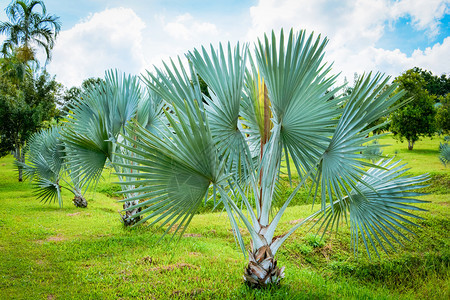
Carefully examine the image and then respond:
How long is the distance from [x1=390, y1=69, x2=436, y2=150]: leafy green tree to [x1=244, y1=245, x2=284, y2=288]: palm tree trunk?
24999mm

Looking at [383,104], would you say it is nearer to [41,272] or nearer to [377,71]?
[377,71]

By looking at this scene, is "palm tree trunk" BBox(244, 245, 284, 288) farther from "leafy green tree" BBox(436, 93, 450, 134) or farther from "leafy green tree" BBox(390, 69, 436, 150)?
"leafy green tree" BBox(436, 93, 450, 134)

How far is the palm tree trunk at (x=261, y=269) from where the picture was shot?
4047 mm

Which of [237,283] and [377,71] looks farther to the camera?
[237,283]

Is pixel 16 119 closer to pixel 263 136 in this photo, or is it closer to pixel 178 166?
pixel 263 136

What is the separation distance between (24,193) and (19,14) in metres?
16.2

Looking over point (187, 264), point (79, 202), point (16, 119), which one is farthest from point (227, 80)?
point (16, 119)

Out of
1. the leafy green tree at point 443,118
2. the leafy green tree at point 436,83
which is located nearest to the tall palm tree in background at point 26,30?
the leafy green tree at point 443,118

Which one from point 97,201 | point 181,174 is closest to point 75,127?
point 181,174

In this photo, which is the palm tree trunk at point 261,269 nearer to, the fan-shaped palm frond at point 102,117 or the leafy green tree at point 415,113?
the fan-shaped palm frond at point 102,117

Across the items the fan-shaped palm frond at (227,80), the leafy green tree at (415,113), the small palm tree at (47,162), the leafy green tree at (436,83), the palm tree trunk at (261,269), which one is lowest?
the palm tree trunk at (261,269)

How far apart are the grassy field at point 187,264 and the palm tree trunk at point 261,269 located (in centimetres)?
13

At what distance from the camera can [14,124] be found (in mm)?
17922

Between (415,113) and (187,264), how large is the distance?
83.1 ft
